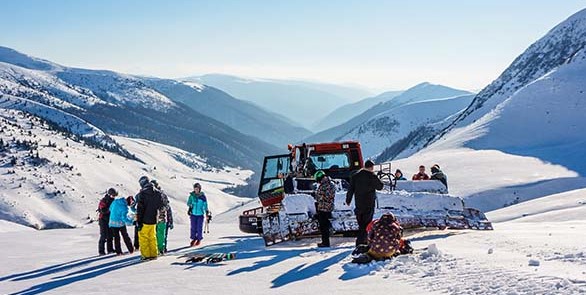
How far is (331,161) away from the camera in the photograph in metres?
18.7

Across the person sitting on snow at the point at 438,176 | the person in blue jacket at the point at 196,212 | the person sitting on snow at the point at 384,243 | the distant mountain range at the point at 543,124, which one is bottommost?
the person sitting on snow at the point at 384,243

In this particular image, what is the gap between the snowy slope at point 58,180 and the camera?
92.4 m

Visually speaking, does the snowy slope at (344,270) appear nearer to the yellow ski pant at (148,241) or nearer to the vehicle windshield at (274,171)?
the yellow ski pant at (148,241)

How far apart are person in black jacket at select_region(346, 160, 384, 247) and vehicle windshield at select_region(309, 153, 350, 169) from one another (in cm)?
622

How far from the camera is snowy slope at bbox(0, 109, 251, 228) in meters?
92.4

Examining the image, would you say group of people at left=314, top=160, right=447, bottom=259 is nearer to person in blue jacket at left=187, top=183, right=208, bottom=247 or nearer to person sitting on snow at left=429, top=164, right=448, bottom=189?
person in blue jacket at left=187, top=183, right=208, bottom=247

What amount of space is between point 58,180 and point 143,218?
10489 cm

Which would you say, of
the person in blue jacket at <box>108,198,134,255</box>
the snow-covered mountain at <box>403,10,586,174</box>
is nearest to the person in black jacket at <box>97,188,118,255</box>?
the person in blue jacket at <box>108,198,134,255</box>

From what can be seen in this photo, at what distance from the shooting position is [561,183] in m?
35.6

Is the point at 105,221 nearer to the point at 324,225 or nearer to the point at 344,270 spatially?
the point at 324,225

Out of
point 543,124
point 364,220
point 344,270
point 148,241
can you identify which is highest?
point 543,124

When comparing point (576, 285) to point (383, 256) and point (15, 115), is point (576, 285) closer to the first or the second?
point (383, 256)

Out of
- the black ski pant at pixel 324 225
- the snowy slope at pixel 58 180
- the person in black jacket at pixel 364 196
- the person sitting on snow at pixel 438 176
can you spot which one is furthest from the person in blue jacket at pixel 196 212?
the snowy slope at pixel 58 180

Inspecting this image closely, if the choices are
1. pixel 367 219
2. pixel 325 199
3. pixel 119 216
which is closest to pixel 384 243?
pixel 367 219
